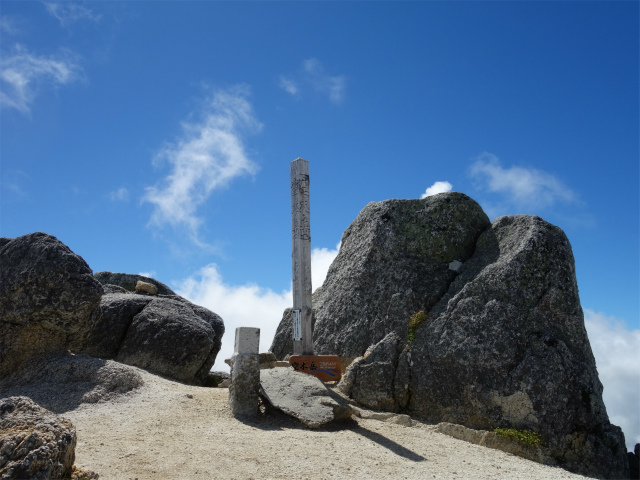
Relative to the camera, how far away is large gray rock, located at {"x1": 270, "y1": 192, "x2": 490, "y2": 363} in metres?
13.7

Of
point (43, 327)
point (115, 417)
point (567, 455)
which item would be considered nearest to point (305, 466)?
point (115, 417)

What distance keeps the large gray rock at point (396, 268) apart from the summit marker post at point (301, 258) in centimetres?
113

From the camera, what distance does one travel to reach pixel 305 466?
8219mm

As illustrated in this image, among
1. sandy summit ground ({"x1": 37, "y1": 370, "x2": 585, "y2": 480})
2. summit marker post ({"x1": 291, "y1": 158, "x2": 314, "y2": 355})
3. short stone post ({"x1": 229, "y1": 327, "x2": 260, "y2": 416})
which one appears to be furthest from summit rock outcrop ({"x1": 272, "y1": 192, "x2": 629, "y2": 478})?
short stone post ({"x1": 229, "y1": 327, "x2": 260, "y2": 416})

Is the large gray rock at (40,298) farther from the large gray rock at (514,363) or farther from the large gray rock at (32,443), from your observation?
the large gray rock at (514,363)

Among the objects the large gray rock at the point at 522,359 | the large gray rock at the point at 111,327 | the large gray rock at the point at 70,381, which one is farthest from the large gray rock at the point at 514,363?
the large gray rock at the point at 111,327

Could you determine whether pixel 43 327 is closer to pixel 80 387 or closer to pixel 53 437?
pixel 80 387

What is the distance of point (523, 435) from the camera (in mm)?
10992

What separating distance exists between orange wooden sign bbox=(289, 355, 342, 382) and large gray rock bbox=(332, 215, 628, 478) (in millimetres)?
624

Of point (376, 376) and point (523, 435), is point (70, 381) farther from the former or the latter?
point (523, 435)

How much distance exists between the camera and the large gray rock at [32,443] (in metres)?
5.89

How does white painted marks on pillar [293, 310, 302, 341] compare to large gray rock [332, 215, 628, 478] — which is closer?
large gray rock [332, 215, 628, 478]

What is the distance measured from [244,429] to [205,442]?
113cm

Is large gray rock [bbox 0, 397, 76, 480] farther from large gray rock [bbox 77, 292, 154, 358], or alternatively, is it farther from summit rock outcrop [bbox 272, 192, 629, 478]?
large gray rock [bbox 77, 292, 154, 358]
